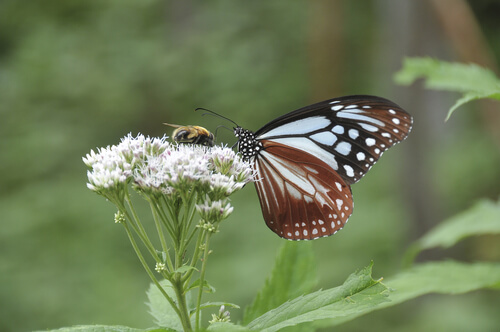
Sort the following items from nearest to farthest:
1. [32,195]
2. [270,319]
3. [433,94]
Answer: [270,319], [433,94], [32,195]

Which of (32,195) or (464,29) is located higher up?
(32,195)

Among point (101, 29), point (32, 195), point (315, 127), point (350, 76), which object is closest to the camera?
point (315, 127)

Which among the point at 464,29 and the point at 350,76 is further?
the point at 350,76

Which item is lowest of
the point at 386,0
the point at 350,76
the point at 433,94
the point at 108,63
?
the point at 433,94

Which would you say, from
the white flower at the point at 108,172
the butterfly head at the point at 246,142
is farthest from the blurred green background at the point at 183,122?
the white flower at the point at 108,172

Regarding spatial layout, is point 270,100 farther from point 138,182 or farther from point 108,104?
point 138,182

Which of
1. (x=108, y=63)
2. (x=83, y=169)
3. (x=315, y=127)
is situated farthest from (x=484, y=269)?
(x=108, y=63)

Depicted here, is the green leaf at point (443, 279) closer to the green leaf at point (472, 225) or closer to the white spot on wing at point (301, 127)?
the green leaf at point (472, 225)

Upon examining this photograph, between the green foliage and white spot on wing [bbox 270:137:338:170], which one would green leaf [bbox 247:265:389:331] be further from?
white spot on wing [bbox 270:137:338:170]
